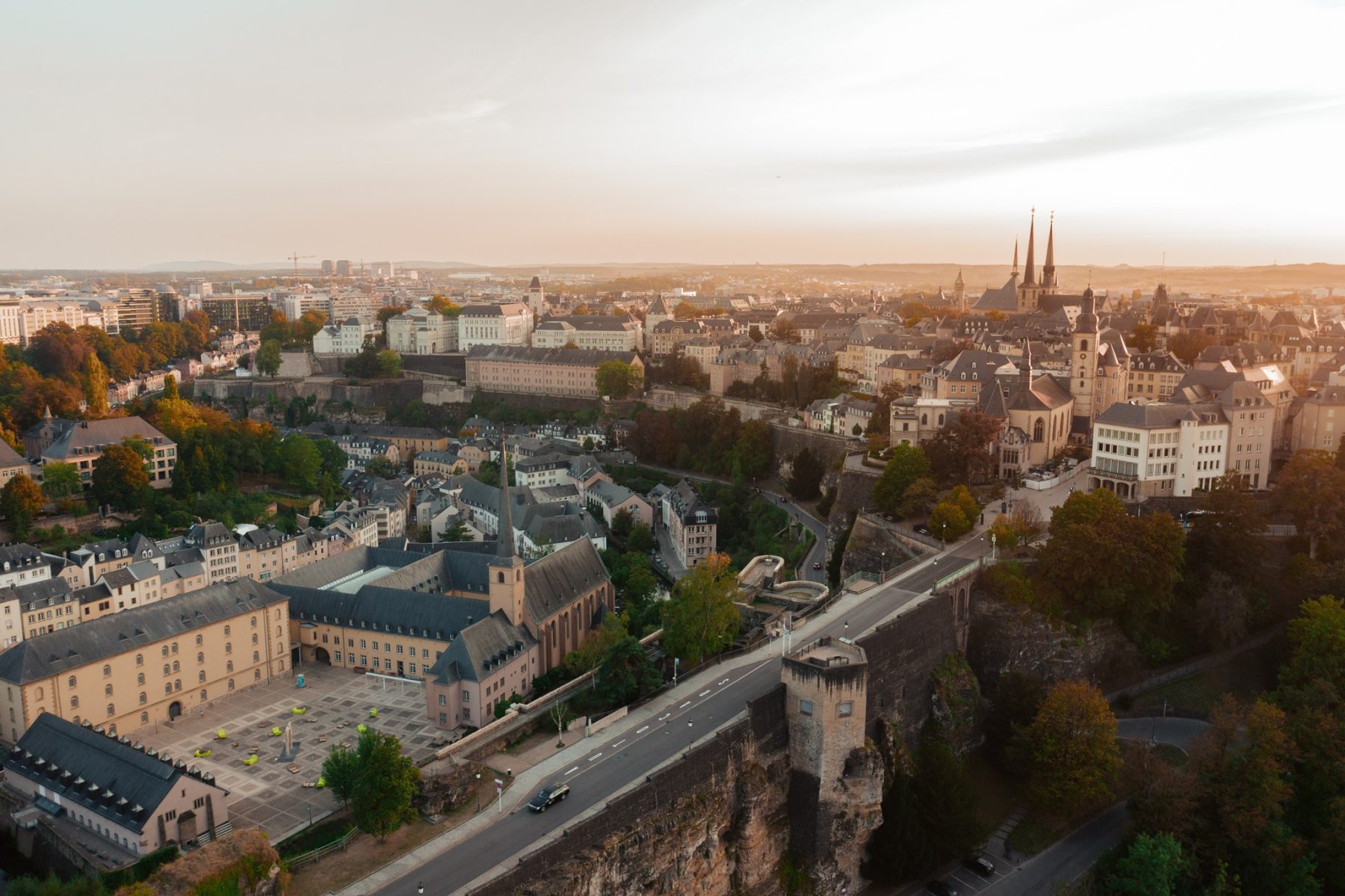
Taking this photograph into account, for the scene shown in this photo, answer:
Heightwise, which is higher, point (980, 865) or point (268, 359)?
point (268, 359)

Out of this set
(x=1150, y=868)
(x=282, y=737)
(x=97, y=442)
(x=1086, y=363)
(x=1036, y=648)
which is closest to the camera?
(x=1150, y=868)

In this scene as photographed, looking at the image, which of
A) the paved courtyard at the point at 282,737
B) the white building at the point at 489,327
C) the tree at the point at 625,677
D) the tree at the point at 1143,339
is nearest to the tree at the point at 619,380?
the white building at the point at 489,327

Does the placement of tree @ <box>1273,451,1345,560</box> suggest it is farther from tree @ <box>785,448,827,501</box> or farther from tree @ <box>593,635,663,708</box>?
tree @ <box>593,635,663,708</box>

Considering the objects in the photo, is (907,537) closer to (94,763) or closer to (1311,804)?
(1311,804)

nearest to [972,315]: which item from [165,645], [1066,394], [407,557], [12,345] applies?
[1066,394]

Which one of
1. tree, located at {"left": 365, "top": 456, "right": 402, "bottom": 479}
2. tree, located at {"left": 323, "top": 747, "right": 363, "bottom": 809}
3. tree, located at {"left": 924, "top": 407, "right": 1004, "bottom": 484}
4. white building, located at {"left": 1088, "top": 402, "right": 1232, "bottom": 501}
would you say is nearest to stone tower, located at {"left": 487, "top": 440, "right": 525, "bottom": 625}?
tree, located at {"left": 323, "top": 747, "right": 363, "bottom": 809}

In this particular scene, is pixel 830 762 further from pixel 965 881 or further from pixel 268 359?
pixel 268 359

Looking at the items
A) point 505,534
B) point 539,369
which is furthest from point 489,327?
point 505,534
